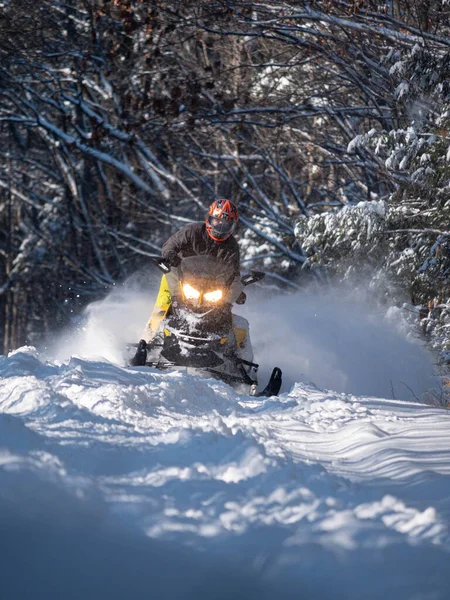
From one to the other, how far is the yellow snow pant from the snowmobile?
0.18 m

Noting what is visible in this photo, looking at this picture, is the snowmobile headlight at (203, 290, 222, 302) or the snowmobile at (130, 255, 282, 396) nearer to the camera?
the snowmobile at (130, 255, 282, 396)

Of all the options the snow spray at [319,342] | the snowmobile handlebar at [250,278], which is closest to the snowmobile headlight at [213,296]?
the snowmobile handlebar at [250,278]

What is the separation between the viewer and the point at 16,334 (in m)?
32.3

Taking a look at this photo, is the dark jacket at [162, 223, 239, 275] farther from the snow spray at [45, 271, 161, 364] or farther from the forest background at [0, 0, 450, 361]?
the forest background at [0, 0, 450, 361]

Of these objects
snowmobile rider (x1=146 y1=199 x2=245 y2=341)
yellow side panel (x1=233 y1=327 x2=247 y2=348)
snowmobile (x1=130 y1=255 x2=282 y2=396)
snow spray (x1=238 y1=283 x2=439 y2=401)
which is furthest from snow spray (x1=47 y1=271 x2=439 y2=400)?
snowmobile (x1=130 y1=255 x2=282 y2=396)

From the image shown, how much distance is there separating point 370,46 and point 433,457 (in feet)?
27.2

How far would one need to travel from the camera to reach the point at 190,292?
9156 mm

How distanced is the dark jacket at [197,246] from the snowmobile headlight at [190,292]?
906 millimetres

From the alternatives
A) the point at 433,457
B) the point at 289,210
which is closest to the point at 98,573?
the point at 433,457

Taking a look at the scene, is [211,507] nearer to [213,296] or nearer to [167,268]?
[213,296]

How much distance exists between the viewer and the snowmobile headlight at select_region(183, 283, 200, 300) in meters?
9.12

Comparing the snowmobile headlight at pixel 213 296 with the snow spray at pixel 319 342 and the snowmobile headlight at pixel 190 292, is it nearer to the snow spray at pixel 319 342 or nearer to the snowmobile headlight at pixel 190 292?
the snowmobile headlight at pixel 190 292

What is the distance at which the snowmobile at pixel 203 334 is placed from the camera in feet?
29.1

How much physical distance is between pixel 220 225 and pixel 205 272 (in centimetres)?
80
